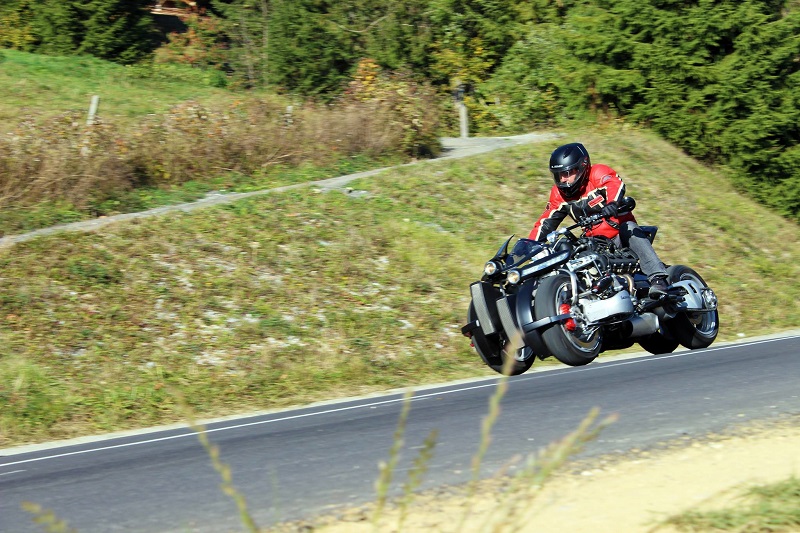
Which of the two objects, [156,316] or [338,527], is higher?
[338,527]

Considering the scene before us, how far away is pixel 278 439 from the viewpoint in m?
8.68

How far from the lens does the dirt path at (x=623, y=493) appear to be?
18.6 feet

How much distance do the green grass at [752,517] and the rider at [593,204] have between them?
14.0 ft

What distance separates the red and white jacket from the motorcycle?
0.11 meters

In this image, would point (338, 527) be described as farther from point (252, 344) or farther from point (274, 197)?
point (274, 197)

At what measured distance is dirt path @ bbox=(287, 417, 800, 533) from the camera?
5664 mm

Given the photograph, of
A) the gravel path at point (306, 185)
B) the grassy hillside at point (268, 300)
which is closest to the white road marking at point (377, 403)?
the grassy hillside at point (268, 300)

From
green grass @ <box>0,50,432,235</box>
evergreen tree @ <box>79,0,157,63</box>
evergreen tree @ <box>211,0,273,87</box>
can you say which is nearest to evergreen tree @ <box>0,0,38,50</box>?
evergreen tree @ <box>79,0,157,63</box>

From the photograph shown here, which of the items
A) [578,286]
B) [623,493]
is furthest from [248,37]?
[623,493]

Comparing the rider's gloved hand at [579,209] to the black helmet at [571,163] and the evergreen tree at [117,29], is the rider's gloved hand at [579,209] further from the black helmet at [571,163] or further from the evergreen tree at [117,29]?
the evergreen tree at [117,29]

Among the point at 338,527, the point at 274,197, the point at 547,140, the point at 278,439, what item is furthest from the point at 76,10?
the point at 338,527

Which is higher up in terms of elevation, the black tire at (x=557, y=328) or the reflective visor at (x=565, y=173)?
A: the reflective visor at (x=565, y=173)

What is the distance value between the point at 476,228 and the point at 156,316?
7.73 metres

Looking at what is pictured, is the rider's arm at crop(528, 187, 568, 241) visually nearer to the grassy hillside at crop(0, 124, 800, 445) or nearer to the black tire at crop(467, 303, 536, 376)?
the black tire at crop(467, 303, 536, 376)
